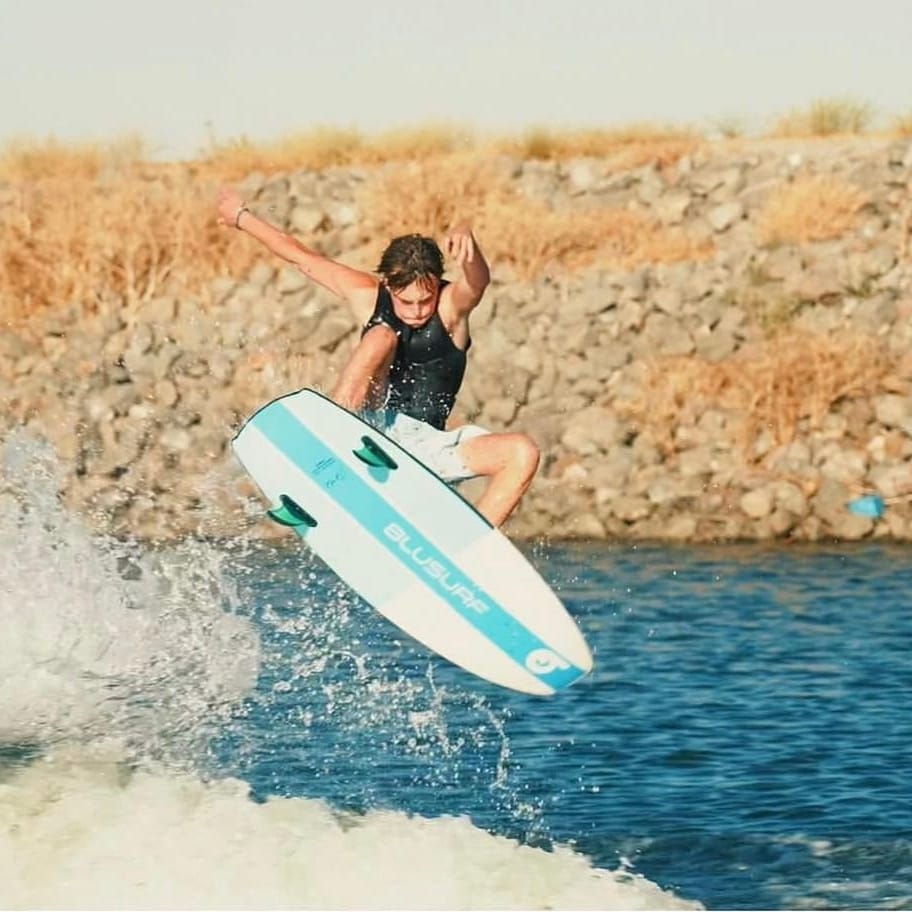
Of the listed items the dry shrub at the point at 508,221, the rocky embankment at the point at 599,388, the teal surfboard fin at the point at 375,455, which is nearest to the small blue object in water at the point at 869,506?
the rocky embankment at the point at 599,388

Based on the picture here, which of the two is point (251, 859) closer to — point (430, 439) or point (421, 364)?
point (430, 439)

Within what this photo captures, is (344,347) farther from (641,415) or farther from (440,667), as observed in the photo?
(440,667)

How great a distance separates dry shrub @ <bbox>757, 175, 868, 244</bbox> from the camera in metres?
26.9

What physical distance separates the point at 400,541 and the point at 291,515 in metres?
0.61

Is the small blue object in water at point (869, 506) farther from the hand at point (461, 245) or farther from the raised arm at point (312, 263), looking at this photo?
the hand at point (461, 245)

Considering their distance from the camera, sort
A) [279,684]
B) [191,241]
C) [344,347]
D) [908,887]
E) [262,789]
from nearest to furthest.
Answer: [908,887]
[262,789]
[279,684]
[344,347]
[191,241]

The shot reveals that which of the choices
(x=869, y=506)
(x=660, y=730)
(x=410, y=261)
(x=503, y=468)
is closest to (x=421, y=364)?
(x=410, y=261)

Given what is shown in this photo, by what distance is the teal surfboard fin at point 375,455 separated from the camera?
1129 cm

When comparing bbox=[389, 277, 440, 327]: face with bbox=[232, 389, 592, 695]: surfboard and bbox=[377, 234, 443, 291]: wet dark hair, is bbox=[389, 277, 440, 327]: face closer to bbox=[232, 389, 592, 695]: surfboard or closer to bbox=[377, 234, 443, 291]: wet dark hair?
bbox=[377, 234, 443, 291]: wet dark hair

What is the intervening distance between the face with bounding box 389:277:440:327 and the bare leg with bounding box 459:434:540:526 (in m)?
0.72

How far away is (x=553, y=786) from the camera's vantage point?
1329cm

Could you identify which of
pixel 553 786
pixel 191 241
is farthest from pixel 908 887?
pixel 191 241

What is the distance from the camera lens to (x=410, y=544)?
11367 millimetres

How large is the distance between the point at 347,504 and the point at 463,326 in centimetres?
112
